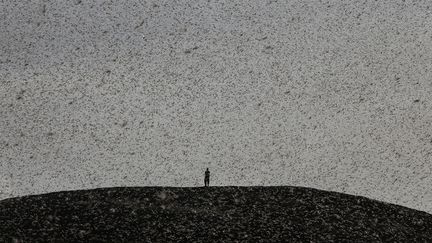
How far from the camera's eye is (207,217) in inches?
227

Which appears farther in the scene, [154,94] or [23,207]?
[154,94]

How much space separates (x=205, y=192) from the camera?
6297 millimetres

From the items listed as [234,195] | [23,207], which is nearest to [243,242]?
[234,195]

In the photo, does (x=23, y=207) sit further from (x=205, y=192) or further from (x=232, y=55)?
(x=232, y=55)

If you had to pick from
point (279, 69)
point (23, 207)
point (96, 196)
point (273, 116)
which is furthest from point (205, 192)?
point (279, 69)

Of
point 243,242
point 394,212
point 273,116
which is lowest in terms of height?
point 243,242

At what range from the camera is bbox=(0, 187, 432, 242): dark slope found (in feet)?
17.8

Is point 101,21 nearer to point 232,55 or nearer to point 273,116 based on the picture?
point 232,55

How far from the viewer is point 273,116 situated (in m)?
9.84

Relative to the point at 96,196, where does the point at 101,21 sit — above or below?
above

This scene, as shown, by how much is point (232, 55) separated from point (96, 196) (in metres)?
4.88

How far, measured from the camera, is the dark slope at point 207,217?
214 inches

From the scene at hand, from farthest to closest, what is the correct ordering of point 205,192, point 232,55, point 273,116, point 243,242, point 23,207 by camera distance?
1. point 232,55
2. point 273,116
3. point 205,192
4. point 23,207
5. point 243,242

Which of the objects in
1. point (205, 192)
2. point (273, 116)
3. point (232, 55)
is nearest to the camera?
point (205, 192)
